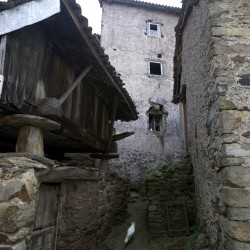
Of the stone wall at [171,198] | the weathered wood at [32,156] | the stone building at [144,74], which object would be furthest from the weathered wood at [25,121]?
the stone building at [144,74]

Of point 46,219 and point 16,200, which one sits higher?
point 16,200

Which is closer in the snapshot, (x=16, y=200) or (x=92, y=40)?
(x=16, y=200)

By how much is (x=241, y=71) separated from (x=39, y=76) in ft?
8.53

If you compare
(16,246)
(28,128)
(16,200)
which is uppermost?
(28,128)

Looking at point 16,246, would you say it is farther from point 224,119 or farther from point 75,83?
point 224,119

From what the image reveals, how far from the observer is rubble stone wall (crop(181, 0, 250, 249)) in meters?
2.79

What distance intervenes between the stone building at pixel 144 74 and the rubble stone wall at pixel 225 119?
637cm

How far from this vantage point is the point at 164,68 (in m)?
12.4

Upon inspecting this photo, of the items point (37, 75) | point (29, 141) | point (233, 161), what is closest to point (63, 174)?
point (29, 141)

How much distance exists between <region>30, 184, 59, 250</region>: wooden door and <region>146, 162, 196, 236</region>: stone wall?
7.31ft

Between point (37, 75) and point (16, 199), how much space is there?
5.24 ft

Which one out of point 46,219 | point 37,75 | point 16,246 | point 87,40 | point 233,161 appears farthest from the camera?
point 46,219

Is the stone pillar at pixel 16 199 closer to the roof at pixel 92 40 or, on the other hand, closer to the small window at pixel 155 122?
the roof at pixel 92 40

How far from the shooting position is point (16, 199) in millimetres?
2408
